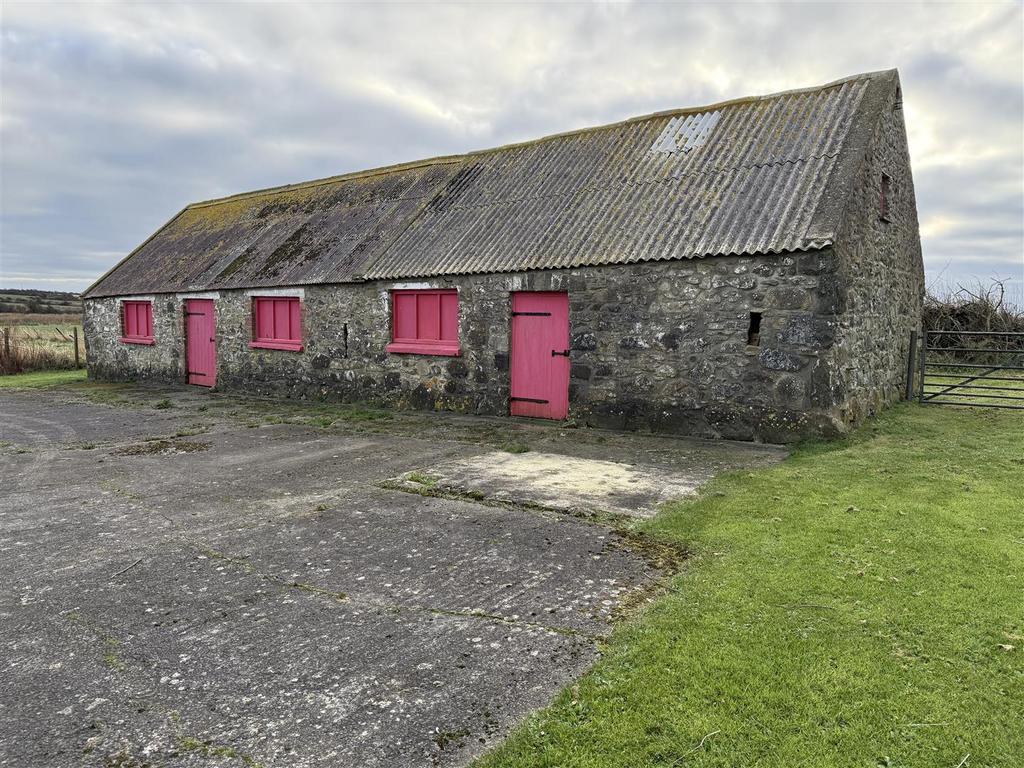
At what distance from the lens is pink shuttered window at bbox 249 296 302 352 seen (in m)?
14.8

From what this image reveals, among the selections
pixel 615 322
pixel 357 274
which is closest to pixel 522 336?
pixel 615 322

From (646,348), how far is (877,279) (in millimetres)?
4275

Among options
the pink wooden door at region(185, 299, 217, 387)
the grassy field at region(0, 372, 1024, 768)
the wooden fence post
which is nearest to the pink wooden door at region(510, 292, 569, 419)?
the grassy field at region(0, 372, 1024, 768)

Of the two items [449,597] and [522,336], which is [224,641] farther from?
[522,336]

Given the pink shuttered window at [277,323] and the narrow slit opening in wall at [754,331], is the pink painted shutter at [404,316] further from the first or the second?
the narrow slit opening in wall at [754,331]

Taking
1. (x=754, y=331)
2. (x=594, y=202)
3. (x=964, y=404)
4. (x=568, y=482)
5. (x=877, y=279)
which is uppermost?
(x=594, y=202)

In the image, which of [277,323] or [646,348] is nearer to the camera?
[646,348]

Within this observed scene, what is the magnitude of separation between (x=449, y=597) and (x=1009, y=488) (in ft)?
19.3

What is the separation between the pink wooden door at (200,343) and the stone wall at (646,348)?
13.4ft

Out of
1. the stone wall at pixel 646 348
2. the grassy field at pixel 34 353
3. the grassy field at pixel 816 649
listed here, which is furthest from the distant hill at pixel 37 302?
the grassy field at pixel 816 649

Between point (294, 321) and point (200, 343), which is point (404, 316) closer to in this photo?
point (294, 321)

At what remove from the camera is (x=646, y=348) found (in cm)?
1007

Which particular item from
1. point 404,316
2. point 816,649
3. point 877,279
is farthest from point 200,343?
point 816,649

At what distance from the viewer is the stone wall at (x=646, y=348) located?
8.88m
